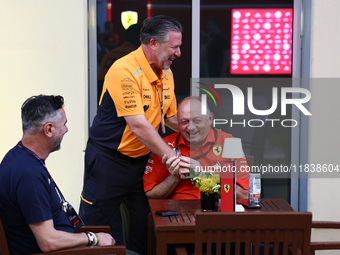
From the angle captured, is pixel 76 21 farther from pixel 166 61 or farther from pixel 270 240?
pixel 270 240

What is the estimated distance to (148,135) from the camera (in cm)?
246

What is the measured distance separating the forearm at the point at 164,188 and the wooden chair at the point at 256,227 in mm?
834

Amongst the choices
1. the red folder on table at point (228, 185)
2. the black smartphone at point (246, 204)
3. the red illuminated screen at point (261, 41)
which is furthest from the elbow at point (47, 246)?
the red illuminated screen at point (261, 41)

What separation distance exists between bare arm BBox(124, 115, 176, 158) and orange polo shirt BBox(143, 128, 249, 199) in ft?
0.67

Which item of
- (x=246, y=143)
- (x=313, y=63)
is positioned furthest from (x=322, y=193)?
(x=313, y=63)

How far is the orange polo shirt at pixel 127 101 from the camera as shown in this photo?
2.51m

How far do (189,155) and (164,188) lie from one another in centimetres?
33

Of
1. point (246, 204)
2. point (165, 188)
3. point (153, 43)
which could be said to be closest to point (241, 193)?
point (246, 204)

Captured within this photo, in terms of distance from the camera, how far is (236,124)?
362cm

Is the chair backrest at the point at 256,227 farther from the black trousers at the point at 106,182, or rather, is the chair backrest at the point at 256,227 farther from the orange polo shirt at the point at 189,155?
the black trousers at the point at 106,182

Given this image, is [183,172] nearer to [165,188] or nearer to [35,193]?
[165,188]

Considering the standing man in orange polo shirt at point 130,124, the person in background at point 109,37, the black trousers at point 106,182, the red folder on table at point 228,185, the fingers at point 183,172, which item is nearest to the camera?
the red folder on table at point 228,185

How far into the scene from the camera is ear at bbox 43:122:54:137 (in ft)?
6.21

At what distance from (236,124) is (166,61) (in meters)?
1.25
